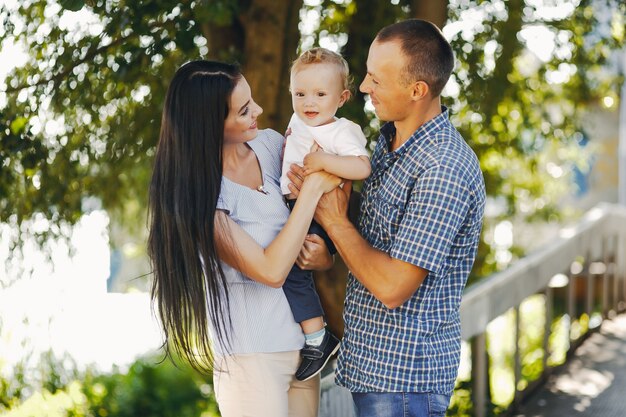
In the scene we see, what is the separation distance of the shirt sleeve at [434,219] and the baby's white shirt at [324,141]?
1.05 ft

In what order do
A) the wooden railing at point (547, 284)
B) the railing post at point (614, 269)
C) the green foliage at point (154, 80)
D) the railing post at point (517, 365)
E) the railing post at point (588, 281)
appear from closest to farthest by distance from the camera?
the green foliage at point (154, 80)
the wooden railing at point (547, 284)
the railing post at point (517, 365)
the railing post at point (588, 281)
the railing post at point (614, 269)

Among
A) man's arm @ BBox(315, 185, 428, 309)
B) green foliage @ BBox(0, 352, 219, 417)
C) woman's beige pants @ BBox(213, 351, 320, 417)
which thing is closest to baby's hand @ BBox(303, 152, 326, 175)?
man's arm @ BBox(315, 185, 428, 309)

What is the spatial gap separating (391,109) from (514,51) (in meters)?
3.24

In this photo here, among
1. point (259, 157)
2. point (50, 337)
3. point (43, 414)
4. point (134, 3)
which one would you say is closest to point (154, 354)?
point (43, 414)

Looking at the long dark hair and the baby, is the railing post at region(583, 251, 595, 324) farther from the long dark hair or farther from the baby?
the long dark hair

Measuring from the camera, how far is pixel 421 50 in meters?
2.50

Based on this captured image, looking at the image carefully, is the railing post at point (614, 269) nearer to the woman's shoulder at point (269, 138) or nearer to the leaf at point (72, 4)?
the woman's shoulder at point (269, 138)

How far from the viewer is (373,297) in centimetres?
254

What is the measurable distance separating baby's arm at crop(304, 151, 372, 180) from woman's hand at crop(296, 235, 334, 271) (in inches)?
7.7

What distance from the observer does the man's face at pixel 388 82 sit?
250 centimetres

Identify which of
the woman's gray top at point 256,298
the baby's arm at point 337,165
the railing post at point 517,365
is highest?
the baby's arm at point 337,165

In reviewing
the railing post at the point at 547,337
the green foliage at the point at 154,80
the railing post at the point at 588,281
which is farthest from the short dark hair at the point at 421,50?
the railing post at the point at 588,281

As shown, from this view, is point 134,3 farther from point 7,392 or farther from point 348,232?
point 7,392

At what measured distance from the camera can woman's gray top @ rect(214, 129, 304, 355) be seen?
2.48m
